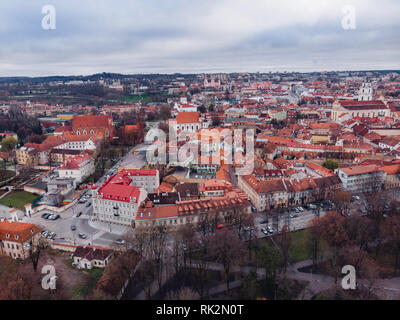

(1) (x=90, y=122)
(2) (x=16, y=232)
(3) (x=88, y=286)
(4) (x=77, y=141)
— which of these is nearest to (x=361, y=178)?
(3) (x=88, y=286)

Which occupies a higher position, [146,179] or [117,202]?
[146,179]

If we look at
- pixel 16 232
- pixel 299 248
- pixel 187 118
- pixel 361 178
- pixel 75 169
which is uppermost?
pixel 187 118

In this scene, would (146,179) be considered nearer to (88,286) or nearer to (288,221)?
(88,286)

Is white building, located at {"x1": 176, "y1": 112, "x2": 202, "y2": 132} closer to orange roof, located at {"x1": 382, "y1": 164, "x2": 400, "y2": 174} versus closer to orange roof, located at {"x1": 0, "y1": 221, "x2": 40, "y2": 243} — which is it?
orange roof, located at {"x1": 382, "y1": 164, "x2": 400, "y2": 174}

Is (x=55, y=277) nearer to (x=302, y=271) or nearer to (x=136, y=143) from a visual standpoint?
(x=302, y=271)

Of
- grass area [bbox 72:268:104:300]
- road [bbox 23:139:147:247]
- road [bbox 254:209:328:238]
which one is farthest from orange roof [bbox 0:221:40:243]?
road [bbox 254:209:328:238]

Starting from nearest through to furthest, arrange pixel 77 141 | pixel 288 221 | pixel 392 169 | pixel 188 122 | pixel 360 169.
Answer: pixel 288 221 < pixel 360 169 < pixel 392 169 < pixel 77 141 < pixel 188 122
